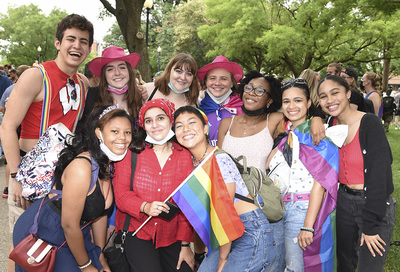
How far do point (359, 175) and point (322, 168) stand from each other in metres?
0.32

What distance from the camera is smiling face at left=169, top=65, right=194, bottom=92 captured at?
12.5 feet

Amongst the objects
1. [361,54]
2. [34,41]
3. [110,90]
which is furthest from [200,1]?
[110,90]

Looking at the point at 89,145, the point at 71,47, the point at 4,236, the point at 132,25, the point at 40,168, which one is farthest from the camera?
the point at 132,25

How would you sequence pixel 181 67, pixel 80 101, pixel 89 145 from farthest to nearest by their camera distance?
pixel 181 67 → pixel 80 101 → pixel 89 145

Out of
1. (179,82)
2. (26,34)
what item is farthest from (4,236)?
(26,34)

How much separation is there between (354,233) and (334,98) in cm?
120

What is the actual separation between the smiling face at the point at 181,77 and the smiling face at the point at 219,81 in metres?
0.31

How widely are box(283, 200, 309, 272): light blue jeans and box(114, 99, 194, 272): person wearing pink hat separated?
89 centimetres

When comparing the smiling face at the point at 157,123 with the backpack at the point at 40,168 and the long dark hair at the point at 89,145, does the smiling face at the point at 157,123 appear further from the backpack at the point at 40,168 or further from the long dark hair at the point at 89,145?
the backpack at the point at 40,168

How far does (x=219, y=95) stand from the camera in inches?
156

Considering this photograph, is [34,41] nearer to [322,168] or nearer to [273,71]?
[273,71]

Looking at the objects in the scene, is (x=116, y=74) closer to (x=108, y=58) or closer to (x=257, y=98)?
(x=108, y=58)

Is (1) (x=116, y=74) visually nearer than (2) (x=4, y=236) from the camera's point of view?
Yes

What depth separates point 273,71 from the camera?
29109 mm
